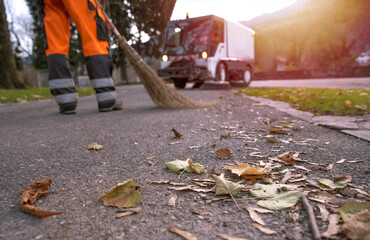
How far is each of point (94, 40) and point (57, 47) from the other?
1.62 feet

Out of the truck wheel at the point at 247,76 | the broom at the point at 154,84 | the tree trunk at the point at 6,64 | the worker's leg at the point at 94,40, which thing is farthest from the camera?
the truck wheel at the point at 247,76

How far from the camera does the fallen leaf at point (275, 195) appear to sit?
999 mm

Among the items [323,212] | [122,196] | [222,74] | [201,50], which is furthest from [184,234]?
[222,74]

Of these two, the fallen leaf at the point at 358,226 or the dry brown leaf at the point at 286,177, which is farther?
the dry brown leaf at the point at 286,177

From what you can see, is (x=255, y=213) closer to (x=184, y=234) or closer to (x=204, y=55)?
(x=184, y=234)

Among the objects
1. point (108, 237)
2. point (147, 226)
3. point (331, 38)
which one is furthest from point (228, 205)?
point (331, 38)

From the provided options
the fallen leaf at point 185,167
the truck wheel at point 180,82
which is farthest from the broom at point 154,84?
the truck wheel at point 180,82

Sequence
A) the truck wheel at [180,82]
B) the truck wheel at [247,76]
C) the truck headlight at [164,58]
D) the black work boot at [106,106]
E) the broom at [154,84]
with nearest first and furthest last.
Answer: the black work boot at [106,106]
the broom at [154,84]
the truck headlight at [164,58]
the truck wheel at [180,82]
the truck wheel at [247,76]

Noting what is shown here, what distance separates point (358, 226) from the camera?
2.62ft

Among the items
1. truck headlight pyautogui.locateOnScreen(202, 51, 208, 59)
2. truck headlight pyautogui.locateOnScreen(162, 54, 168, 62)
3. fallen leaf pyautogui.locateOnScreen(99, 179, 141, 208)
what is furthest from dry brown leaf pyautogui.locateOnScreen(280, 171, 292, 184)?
truck headlight pyautogui.locateOnScreen(162, 54, 168, 62)

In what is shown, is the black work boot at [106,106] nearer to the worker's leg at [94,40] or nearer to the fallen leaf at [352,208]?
the worker's leg at [94,40]

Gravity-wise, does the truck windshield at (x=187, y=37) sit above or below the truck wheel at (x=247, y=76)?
above

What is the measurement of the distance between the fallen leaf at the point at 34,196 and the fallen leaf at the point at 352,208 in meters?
0.95

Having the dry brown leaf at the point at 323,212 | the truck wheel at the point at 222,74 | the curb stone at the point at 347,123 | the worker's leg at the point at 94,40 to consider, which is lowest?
the curb stone at the point at 347,123
